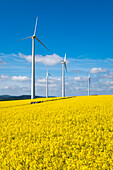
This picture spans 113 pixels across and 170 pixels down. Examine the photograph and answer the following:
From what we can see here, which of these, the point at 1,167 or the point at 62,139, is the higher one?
the point at 62,139

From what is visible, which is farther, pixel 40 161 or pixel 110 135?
pixel 110 135

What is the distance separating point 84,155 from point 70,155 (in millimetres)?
686

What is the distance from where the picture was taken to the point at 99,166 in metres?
6.16

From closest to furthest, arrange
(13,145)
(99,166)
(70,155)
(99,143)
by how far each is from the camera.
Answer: (99,166) < (70,155) < (99,143) < (13,145)

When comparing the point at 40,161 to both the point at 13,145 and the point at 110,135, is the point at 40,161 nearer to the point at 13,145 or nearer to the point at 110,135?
the point at 13,145

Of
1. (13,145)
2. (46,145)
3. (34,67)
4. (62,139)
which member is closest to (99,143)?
(62,139)

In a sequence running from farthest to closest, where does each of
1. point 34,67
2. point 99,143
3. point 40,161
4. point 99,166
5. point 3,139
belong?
point 34,67, point 3,139, point 99,143, point 40,161, point 99,166

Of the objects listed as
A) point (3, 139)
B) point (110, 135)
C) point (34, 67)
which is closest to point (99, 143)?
point (110, 135)

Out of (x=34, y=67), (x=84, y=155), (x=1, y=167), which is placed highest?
(x=34, y=67)

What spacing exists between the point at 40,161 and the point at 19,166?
2.83 feet

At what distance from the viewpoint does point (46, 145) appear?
8422 mm

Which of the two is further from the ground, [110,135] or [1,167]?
[110,135]

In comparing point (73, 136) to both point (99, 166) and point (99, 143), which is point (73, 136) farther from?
point (99, 166)

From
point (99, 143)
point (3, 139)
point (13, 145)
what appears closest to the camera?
point (99, 143)
